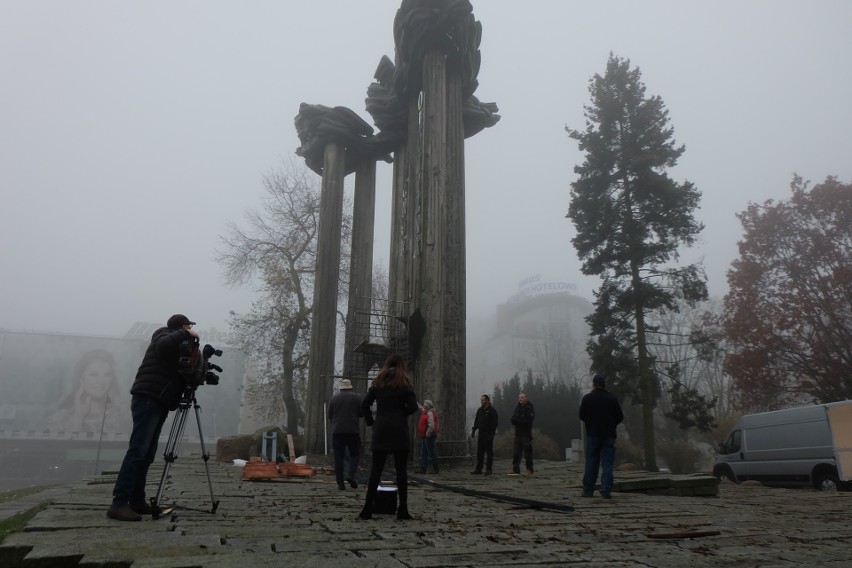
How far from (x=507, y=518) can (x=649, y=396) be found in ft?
51.5

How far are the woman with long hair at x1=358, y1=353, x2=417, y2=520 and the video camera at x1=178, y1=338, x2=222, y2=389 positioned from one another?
5.46 feet

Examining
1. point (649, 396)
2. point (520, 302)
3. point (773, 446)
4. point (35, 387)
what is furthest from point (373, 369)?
point (35, 387)

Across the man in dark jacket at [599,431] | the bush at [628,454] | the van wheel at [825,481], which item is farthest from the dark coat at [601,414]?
the bush at [628,454]

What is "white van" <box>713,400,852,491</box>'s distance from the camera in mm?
14984

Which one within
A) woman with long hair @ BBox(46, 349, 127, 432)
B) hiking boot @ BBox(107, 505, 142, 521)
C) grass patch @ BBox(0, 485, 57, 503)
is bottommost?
grass patch @ BBox(0, 485, 57, 503)

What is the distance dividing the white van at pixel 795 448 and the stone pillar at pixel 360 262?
12232mm

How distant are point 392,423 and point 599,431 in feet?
12.7

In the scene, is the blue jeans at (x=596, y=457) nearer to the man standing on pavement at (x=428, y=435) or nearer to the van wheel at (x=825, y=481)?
the man standing on pavement at (x=428, y=435)

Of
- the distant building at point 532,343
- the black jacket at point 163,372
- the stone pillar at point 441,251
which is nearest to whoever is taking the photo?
the black jacket at point 163,372

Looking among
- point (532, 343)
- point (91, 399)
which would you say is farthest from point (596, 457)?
point (91, 399)

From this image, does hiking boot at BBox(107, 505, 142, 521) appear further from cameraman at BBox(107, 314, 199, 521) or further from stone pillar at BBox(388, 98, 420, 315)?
stone pillar at BBox(388, 98, 420, 315)

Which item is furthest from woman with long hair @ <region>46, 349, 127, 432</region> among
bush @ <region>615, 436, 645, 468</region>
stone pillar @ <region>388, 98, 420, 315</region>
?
bush @ <region>615, 436, 645, 468</region>

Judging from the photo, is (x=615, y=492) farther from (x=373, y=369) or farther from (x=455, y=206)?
(x=373, y=369)

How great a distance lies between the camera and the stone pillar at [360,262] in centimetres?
2066
